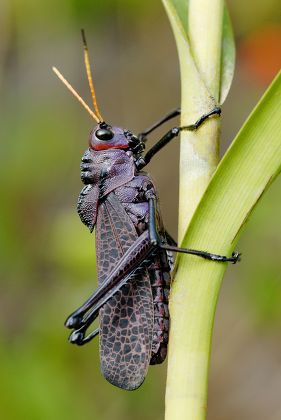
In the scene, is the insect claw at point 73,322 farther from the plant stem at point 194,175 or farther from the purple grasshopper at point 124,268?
the plant stem at point 194,175

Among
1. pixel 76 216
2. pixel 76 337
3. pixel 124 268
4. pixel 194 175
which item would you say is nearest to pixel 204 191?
pixel 194 175

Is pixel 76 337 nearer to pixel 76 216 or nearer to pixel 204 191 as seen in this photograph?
pixel 204 191

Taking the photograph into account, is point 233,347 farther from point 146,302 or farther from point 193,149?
point 193,149

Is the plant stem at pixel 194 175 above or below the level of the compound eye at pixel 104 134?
below

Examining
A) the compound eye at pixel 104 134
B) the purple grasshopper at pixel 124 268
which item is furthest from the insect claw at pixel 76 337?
the compound eye at pixel 104 134

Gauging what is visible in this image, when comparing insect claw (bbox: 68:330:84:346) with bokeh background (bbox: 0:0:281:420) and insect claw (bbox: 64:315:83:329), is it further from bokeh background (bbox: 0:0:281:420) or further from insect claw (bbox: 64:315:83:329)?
bokeh background (bbox: 0:0:281:420)

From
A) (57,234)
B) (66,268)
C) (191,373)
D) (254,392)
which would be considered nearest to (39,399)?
(66,268)

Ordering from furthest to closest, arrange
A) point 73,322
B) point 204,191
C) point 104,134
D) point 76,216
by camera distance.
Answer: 1. point 76,216
2. point 104,134
3. point 73,322
4. point 204,191
